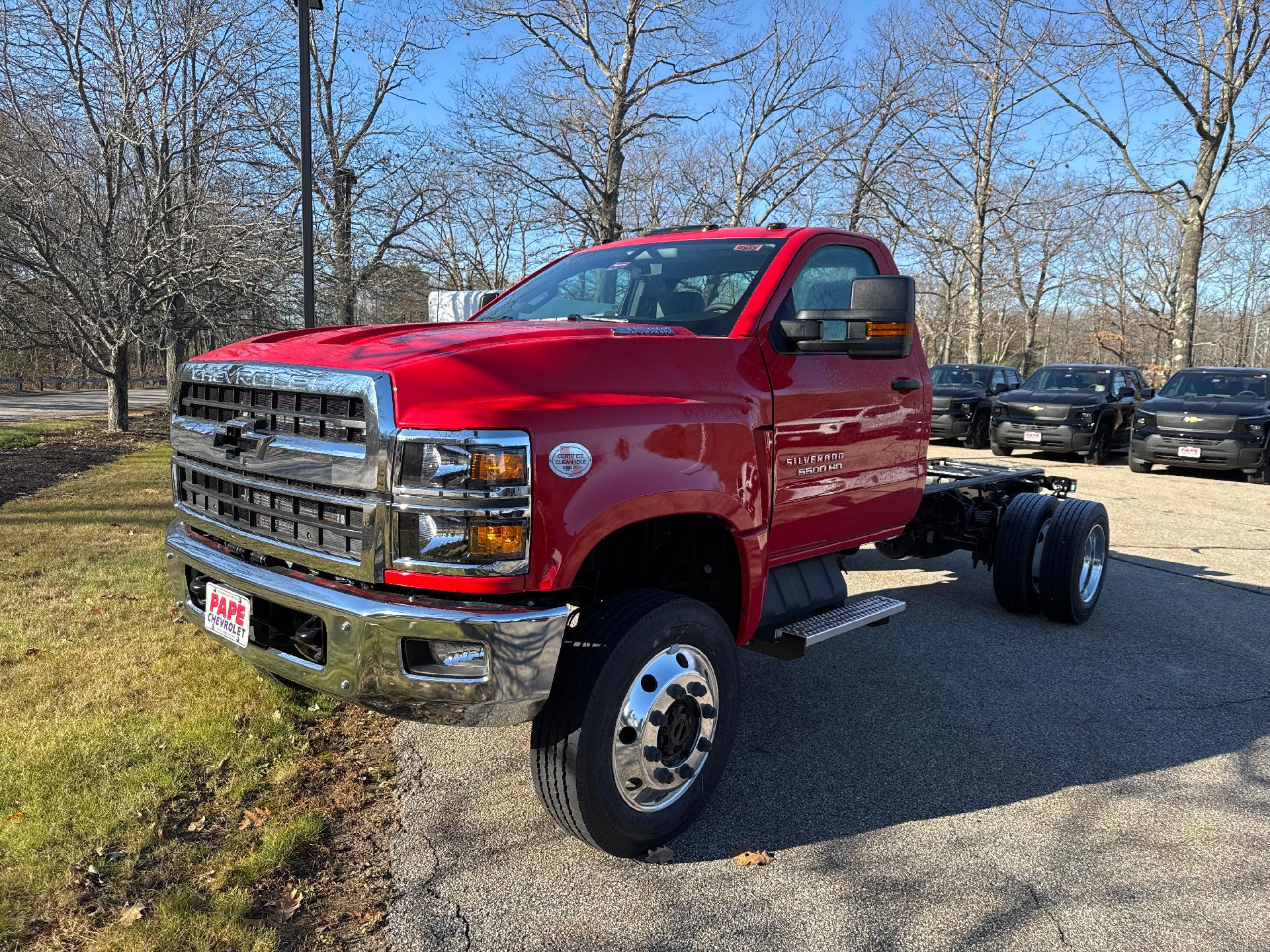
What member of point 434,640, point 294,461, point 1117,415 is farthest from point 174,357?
point 434,640

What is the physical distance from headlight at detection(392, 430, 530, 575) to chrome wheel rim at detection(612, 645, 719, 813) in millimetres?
701

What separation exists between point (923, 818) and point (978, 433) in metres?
16.6

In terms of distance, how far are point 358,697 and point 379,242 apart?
2241 centimetres

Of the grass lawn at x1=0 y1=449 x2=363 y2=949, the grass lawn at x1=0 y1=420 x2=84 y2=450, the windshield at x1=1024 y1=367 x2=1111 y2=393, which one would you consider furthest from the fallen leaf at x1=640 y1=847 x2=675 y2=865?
the windshield at x1=1024 y1=367 x2=1111 y2=393

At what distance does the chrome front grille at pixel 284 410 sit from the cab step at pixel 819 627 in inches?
75.9

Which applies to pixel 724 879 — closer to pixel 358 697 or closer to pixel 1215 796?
pixel 358 697

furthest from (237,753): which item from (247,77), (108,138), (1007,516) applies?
(247,77)

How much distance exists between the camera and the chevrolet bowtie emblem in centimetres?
288

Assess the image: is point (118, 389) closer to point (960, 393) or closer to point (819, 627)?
point (819, 627)

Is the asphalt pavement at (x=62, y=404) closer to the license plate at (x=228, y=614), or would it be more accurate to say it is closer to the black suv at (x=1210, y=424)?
the license plate at (x=228, y=614)

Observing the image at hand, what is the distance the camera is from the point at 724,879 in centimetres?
288

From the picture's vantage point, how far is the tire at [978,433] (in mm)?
18375

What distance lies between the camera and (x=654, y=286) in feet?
13.0

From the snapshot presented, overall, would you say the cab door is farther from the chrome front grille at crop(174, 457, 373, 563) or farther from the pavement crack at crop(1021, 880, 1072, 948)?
the chrome front grille at crop(174, 457, 373, 563)
